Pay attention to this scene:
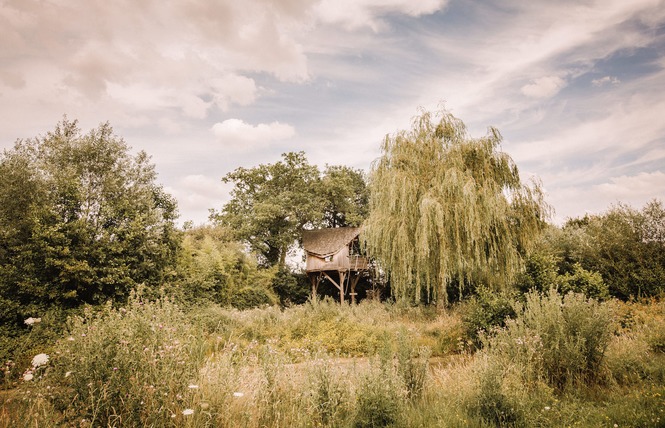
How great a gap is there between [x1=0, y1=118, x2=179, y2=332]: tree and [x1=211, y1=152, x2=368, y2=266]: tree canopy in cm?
797

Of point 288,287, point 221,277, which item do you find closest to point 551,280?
point 221,277

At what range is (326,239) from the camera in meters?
24.3

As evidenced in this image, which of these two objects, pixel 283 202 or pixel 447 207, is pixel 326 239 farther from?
pixel 447 207

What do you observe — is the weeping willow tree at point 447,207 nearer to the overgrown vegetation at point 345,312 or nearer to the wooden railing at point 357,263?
the overgrown vegetation at point 345,312

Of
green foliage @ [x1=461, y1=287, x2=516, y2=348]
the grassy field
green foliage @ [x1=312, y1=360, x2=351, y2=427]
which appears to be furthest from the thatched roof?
green foliage @ [x1=312, y1=360, x2=351, y2=427]

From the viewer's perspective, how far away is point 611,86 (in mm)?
9859

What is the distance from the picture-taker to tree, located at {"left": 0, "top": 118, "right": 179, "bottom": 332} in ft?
37.4

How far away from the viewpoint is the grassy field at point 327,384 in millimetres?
3109

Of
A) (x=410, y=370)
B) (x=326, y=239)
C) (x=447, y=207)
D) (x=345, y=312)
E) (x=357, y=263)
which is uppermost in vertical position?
(x=447, y=207)

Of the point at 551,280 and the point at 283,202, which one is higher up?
the point at 283,202

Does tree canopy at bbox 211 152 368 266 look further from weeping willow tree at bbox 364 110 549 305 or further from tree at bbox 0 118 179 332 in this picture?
weeping willow tree at bbox 364 110 549 305

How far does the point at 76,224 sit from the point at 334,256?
14.8 meters

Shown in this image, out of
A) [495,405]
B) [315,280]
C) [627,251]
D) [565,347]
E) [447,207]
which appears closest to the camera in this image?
[495,405]

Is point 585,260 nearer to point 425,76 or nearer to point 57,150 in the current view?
point 425,76
